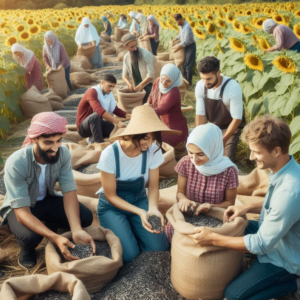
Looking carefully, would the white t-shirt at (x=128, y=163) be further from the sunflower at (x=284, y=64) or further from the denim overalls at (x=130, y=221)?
the sunflower at (x=284, y=64)

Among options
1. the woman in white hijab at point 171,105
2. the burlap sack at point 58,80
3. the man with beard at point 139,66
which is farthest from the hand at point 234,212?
the burlap sack at point 58,80

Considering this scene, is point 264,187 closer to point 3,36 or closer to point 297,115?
point 297,115

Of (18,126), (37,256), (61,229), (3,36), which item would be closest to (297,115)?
(61,229)

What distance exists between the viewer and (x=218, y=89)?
3365 mm

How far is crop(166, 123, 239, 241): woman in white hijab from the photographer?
221 cm

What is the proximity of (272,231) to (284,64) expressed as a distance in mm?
2256

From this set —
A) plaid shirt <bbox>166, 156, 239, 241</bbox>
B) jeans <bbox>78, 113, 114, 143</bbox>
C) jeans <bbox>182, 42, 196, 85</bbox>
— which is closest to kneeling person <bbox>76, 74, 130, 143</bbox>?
jeans <bbox>78, 113, 114, 143</bbox>

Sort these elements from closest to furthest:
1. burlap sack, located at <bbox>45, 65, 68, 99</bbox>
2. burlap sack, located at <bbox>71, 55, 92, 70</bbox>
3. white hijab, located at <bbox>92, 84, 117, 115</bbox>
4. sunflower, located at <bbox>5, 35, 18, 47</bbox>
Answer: white hijab, located at <bbox>92, 84, 117, 115</bbox>
burlap sack, located at <bbox>45, 65, 68, 99</bbox>
sunflower, located at <bbox>5, 35, 18, 47</bbox>
burlap sack, located at <bbox>71, 55, 92, 70</bbox>

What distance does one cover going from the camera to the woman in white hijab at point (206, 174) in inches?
87.0

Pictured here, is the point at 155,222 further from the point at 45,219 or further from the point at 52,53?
the point at 52,53

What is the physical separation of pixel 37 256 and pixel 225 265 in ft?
4.10

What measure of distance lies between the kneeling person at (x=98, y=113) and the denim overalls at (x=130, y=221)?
1286 mm

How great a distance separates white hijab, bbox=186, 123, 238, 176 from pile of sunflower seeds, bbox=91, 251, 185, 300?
1.96ft

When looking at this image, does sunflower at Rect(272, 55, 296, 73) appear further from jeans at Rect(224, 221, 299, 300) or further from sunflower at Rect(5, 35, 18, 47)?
sunflower at Rect(5, 35, 18, 47)
